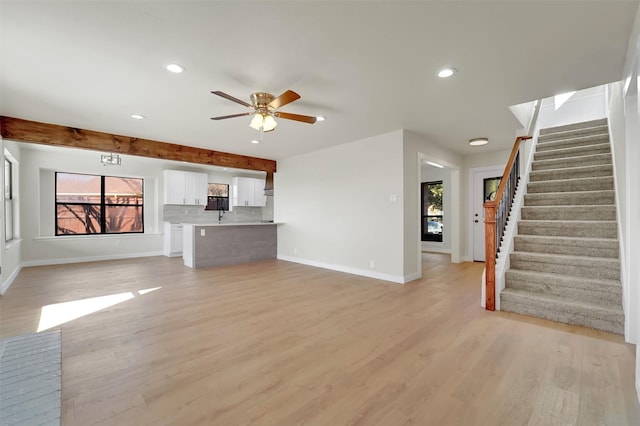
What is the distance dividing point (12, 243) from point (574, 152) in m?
9.44

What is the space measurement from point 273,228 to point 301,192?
1.25m

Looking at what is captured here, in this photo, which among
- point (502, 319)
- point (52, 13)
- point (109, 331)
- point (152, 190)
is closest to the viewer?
point (52, 13)

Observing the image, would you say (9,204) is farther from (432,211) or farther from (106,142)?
(432,211)

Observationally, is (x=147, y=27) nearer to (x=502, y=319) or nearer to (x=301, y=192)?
(x=502, y=319)

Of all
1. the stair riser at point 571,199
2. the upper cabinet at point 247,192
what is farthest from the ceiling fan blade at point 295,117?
the upper cabinet at point 247,192

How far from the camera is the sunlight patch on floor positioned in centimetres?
289

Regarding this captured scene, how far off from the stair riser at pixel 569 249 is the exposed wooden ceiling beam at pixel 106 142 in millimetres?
5340

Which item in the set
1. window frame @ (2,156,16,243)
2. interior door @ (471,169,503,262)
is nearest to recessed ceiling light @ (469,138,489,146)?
interior door @ (471,169,503,262)

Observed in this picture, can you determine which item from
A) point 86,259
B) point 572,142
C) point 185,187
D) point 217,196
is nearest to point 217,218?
point 217,196

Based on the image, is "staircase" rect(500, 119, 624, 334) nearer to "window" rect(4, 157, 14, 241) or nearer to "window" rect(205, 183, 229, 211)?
"window" rect(205, 183, 229, 211)

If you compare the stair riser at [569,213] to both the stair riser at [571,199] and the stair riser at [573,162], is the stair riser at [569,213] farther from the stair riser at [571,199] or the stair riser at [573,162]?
the stair riser at [573,162]

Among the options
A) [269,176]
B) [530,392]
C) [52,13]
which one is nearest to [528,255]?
[530,392]

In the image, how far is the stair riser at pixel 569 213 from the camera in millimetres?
3465

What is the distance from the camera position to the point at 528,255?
3.45 metres
